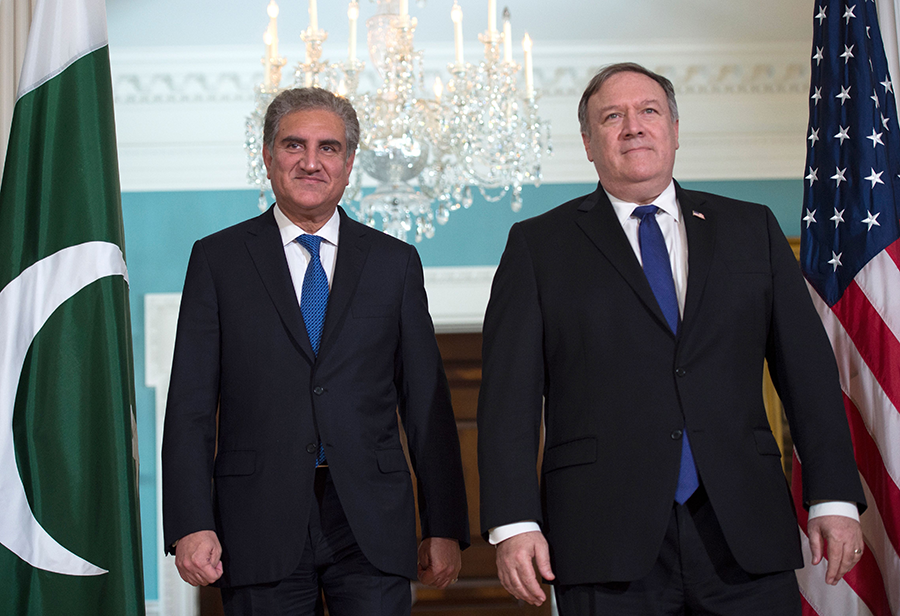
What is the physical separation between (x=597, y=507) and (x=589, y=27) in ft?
12.4

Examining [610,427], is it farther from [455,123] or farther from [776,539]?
[455,123]

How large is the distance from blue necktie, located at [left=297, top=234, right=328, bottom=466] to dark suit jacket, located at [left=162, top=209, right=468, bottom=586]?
1.3 inches

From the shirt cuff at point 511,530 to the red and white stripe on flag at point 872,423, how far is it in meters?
1.10

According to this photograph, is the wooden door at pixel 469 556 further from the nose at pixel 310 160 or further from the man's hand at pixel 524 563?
the man's hand at pixel 524 563

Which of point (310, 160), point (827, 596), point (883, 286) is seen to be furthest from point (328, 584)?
point (883, 286)

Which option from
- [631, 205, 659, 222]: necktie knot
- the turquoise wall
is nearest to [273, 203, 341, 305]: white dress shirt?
[631, 205, 659, 222]: necktie knot

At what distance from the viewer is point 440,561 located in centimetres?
201

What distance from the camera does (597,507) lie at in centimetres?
179

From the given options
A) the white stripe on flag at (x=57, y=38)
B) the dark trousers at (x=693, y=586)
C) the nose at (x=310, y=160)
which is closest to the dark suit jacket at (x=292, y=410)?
the nose at (x=310, y=160)

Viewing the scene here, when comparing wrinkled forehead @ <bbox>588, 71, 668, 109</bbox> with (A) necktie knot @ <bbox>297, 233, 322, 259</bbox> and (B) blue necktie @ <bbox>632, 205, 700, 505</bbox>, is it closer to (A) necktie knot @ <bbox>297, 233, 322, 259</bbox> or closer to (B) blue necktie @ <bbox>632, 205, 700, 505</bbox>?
(B) blue necktie @ <bbox>632, 205, 700, 505</bbox>

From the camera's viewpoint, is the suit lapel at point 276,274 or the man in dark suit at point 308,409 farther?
the suit lapel at point 276,274

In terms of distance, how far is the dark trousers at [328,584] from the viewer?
74.4 inches

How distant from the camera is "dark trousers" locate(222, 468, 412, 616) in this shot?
74.4 inches

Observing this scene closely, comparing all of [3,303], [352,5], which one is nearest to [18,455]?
[3,303]
